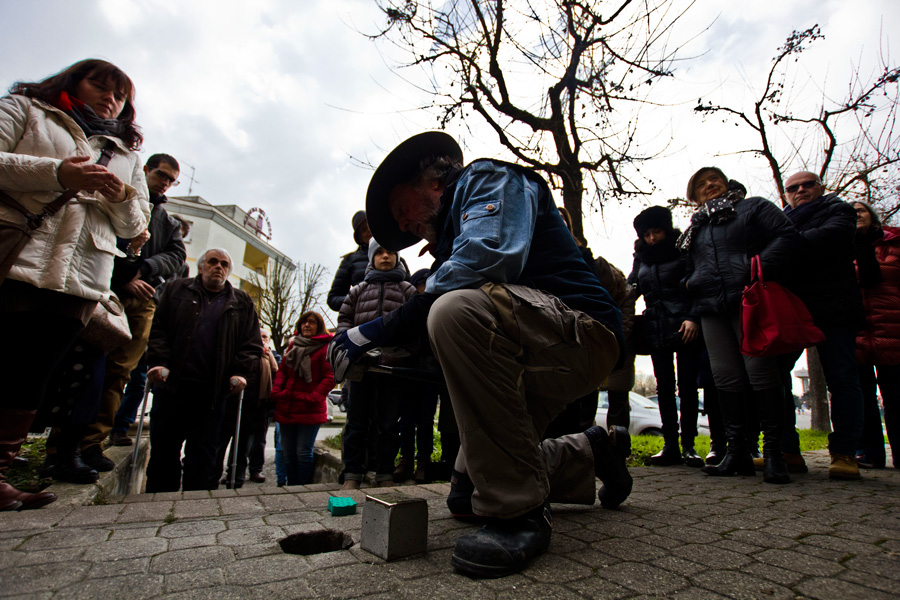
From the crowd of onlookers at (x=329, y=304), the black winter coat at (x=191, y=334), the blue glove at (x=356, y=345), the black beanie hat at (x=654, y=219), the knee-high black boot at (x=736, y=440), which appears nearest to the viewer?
the blue glove at (x=356, y=345)

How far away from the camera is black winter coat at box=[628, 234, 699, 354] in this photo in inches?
169

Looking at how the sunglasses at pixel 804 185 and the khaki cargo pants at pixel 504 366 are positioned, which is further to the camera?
the sunglasses at pixel 804 185

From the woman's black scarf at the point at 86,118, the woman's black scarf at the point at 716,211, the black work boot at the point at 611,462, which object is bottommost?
the black work boot at the point at 611,462

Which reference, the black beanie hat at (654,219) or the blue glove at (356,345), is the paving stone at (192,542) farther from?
the black beanie hat at (654,219)

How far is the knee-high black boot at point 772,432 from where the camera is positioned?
→ 10.7 ft

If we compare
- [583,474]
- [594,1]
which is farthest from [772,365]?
[594,1]

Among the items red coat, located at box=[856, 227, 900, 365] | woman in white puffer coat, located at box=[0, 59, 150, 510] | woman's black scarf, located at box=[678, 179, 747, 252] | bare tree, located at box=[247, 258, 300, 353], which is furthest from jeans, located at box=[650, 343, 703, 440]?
bare tree, located at box=[247, 258, 300, 353]

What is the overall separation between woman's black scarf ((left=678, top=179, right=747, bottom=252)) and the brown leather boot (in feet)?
14.5

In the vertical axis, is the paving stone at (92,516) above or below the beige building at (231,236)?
below

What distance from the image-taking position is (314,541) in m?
1.88

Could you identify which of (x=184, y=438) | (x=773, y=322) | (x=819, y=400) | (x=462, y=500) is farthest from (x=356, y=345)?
(x=819, y=400)

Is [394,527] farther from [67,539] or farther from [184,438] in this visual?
[184,438]

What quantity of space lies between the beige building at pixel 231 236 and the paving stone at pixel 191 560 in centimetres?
2931

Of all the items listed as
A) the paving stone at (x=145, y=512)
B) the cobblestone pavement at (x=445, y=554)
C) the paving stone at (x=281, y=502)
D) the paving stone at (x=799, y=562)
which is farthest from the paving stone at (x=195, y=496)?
Answer: the paving stone at (x=799, y=562)
